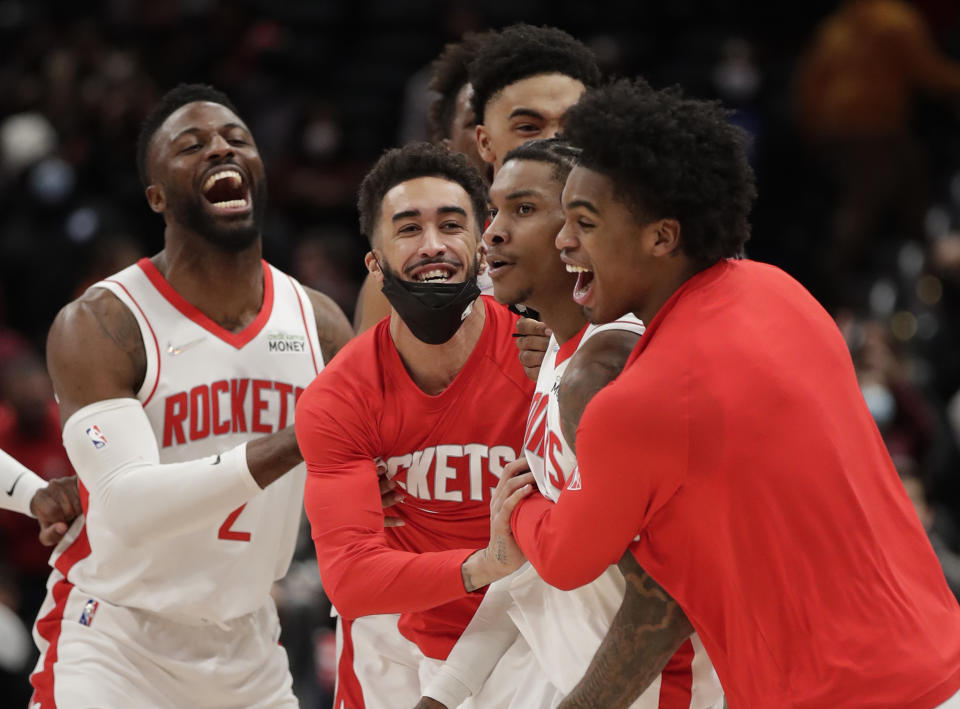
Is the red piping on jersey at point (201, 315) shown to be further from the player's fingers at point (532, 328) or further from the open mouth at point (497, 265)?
the open mouth at point (497, 265)

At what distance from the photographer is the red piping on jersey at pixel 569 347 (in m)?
3.58

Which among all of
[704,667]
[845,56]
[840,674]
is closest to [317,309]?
[704,667]

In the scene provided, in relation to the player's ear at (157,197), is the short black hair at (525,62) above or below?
above

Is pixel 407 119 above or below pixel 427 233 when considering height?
above

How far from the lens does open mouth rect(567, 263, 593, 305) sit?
10.9 feet

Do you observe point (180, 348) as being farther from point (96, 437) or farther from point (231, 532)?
point (231, 532)

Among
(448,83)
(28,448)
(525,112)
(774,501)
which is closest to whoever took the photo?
(774,501)

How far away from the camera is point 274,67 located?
11.6 metres

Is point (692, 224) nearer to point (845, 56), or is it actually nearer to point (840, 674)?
point (840, 674)

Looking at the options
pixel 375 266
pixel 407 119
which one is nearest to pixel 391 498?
pixel 375 266

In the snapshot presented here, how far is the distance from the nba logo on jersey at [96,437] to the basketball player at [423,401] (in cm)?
77

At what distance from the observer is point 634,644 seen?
3.30 metres

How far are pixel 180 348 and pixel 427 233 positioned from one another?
106 centimetres

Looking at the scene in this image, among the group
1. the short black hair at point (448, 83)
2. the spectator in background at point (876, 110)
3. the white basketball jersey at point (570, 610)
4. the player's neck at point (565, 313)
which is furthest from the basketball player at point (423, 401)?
the spectator in background at point (876, 110)
